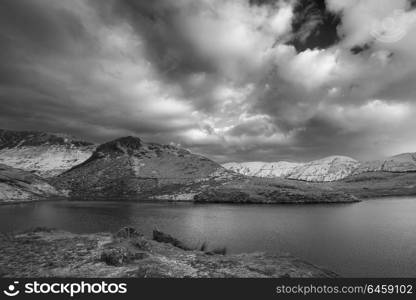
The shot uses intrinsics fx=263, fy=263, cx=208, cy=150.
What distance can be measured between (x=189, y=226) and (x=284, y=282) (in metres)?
69.7

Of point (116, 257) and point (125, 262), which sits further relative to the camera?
point (125, 262)

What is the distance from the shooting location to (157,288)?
23.7 meters

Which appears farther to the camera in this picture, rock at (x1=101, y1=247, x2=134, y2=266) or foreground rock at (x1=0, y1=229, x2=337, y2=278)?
rock at (x1=101, y1=247, x2=134, y2=266)

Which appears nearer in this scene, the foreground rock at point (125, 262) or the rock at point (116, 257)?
the foreground rock at point (125, 262)

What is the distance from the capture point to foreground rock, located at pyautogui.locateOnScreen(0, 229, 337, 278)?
1178 inches

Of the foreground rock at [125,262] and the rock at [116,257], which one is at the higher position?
the rock at [116,257]

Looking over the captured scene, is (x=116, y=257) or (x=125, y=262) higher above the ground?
(x=116, y=257)

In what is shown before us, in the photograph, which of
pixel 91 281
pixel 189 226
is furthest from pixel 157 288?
pixel 189 226

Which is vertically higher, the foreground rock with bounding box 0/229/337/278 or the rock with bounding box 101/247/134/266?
the rock with bounding box 101/247/134/266

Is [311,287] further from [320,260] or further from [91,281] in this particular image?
[320,260]

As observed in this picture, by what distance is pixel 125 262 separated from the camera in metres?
33.3

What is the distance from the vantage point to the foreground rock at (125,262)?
98.2 ft

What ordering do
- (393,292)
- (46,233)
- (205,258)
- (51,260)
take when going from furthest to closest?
1. (46,233)
2. (205,258)
3. (51,260)
4. (393,292)

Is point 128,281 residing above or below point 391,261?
above
